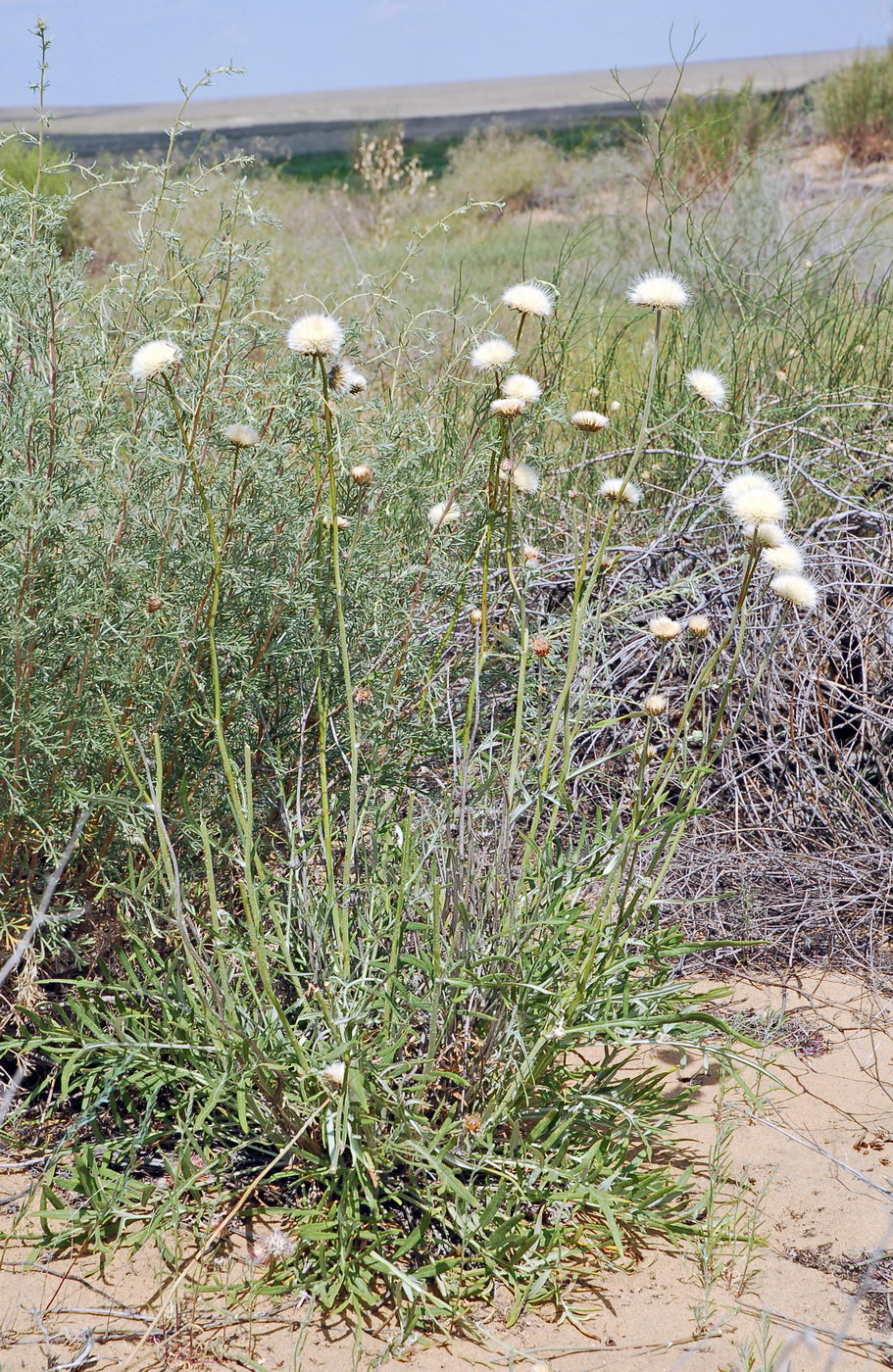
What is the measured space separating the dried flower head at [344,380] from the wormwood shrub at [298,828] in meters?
0.01

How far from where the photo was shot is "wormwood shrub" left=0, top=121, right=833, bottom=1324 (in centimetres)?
189

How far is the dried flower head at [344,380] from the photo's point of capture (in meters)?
1.93

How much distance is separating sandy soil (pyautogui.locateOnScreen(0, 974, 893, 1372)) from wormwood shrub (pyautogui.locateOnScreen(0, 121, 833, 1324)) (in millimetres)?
69

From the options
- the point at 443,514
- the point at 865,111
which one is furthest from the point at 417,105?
the point at 443,514

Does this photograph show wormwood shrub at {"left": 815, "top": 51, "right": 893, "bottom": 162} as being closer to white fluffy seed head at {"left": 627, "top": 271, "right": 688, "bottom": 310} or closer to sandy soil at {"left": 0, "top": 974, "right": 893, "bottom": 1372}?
white fluffy seed head at {"left": 627, "top": 271, "right": 688, "bottom": 310}

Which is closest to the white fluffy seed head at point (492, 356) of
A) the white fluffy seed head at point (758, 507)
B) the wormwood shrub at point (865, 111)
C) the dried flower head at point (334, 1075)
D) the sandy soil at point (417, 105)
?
the white fluffy seed head at point (758, 507)

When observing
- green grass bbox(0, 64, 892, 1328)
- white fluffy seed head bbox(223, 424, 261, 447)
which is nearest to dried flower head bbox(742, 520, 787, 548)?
green grass bbox(0, 64, 892, 1328)

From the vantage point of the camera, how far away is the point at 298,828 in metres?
2.27

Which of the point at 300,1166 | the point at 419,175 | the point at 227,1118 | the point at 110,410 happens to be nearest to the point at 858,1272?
the point at 300,1166

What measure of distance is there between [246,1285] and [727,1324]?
73cm

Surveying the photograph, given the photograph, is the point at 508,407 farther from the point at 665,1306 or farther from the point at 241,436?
the point at 665,1306

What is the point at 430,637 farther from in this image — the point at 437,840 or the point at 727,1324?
the point at 727,1324

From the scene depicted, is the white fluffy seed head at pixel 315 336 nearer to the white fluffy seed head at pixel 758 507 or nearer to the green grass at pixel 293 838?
the green grass at pixel 293 838

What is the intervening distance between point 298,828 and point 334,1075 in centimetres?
57
